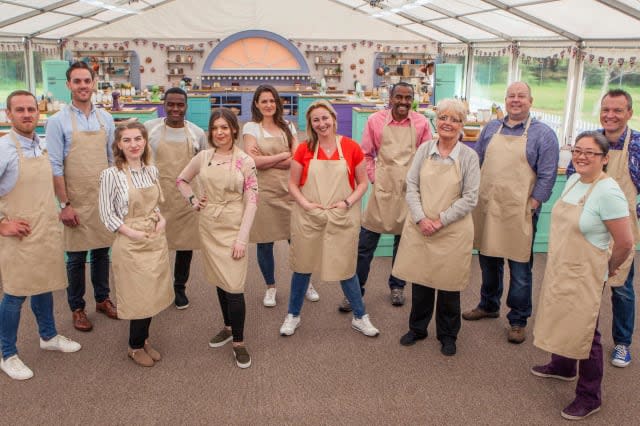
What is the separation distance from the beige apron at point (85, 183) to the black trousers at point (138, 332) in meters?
0.68

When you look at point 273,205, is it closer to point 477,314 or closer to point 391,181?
point 391,181

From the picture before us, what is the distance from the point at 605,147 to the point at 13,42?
47.0ft

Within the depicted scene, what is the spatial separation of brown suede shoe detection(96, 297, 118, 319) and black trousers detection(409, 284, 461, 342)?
6.62 feet

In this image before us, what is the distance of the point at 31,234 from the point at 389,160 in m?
2.23

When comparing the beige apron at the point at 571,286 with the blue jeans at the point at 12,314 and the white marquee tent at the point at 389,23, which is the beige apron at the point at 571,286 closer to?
the blue jeans at the point at 12,314

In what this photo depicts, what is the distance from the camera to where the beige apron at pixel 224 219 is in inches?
121

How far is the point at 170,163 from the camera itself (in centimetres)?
362

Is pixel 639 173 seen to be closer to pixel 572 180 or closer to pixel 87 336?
pixel 572 180

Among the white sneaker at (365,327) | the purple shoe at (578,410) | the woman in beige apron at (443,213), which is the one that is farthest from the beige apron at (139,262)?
the purple shoe at (578,410)

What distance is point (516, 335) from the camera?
3.51m

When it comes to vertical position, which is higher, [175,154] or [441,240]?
[175,154]

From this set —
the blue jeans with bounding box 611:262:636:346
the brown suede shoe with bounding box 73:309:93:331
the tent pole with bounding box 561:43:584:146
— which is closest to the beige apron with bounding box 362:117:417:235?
the blue jeans with bounding box 611:262:636:346

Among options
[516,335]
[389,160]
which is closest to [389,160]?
[389,160]

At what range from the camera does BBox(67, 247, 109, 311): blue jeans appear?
3.55 m
